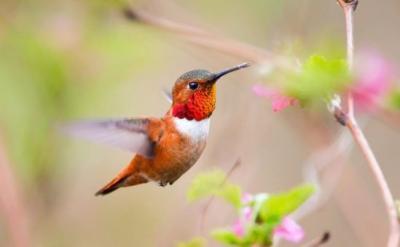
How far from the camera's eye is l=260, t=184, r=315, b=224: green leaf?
5.37 ft

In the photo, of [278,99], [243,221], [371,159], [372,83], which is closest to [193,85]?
[278,99]

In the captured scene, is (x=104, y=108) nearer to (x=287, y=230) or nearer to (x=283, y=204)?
(x=287, y=230)

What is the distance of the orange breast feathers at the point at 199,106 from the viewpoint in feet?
→ 5.66

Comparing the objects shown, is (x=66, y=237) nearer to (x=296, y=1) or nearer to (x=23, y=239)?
(x=23, y=239)

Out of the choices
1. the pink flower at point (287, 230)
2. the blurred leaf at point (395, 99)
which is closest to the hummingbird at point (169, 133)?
the pink flower at point (287, 230)

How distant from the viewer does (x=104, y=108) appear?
3432mm

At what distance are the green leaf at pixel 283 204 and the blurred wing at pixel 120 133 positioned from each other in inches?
12.7

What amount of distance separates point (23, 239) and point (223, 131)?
0.96 meters

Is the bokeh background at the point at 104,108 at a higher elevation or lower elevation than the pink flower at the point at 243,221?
Answer: lower

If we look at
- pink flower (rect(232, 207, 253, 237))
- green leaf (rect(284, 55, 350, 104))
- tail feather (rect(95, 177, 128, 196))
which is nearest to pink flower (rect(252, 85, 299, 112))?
green leaf (rect(284, 55, 350, 104))

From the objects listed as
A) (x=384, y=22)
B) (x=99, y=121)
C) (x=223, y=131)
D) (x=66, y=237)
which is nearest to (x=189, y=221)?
(x=223, y=131)

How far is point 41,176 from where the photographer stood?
3189 mm

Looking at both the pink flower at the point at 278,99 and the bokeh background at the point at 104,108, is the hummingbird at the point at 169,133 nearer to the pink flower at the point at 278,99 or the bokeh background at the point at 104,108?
the pink flower at the point at 278,99

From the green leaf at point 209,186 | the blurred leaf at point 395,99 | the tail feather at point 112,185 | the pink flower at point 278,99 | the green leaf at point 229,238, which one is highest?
the pink flower at point 278,99
